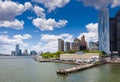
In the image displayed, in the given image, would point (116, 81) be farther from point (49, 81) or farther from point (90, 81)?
point (49, 81)

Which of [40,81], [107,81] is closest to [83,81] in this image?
[107,81]

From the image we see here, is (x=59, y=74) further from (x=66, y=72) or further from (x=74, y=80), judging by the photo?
(x=74, y=80)

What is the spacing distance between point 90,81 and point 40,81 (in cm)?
1437

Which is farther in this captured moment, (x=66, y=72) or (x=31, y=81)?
(x=66, y=72)

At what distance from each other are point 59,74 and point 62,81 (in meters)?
16.7

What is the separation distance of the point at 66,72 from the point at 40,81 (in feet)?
69.1

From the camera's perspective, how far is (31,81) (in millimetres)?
67562

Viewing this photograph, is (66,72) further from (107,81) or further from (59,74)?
(107,81)

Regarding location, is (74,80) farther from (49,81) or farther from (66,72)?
(66,72)

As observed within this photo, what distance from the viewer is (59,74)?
278ft

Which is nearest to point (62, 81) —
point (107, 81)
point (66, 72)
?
point (107, 81)

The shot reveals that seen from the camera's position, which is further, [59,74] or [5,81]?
[59,74]

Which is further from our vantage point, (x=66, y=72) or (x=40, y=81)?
(x=66, y=72)

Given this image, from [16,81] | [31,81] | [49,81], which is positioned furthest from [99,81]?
[16,81]
